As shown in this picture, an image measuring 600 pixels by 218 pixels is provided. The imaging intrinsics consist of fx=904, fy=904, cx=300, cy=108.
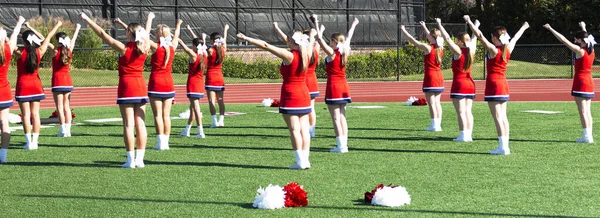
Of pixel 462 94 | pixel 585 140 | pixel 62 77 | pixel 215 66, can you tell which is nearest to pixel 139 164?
pixel 62 77

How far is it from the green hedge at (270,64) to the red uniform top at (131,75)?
24.4 m

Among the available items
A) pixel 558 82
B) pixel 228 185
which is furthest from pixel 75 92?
pixel 228 185

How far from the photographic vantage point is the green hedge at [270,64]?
35500 mm

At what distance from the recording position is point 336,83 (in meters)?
12.4

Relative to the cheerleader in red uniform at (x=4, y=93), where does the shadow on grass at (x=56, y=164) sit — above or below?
below

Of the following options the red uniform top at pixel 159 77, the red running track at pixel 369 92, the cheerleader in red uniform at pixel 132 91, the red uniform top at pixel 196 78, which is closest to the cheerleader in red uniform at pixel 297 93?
the cheerleader in red uniform at pixel 132 91

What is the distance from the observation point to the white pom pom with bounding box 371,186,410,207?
323 inches

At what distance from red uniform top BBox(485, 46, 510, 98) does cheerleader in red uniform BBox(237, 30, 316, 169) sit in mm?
2910

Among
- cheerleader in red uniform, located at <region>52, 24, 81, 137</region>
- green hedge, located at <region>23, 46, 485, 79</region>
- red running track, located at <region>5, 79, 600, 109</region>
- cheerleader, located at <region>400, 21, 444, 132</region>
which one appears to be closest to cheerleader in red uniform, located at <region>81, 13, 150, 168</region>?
cheerleader in red uniform, located at <region>52, 24, 81, 137</region>

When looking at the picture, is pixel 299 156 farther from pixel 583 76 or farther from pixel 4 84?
pixel 583 76

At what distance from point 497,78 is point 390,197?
15.1 feet

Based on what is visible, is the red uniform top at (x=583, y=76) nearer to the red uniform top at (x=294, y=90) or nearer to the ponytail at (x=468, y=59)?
the ponytail at (x=468, y=59)

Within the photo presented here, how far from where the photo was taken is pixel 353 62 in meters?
37.4

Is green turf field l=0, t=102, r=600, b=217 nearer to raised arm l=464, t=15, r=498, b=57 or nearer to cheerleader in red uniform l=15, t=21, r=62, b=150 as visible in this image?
cheerleader in red uniform l=15, t=21, r=62, b=150
